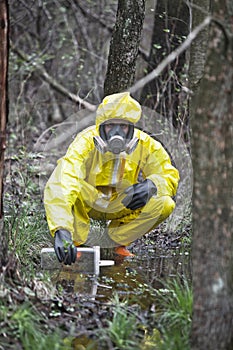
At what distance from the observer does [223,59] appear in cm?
Answer: 286

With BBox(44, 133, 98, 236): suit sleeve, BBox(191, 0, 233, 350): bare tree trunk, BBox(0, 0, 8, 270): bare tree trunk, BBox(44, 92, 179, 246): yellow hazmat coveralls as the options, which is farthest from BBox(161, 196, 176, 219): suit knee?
BBox(191, 0, 233, 350): bare tree trunk

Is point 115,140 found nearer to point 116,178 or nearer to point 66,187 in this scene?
point 116,178

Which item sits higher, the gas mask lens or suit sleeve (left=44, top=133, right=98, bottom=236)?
the gas mask lens

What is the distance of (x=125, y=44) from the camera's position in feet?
18.7

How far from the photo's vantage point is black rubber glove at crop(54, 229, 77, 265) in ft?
13.6

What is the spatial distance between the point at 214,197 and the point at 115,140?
210 centimetres

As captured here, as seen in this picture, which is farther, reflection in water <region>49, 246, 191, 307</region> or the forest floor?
reflection in water <region>49, 246, 191, 307</region>

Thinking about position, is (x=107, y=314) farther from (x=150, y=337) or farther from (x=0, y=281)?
(x=0, y=281)

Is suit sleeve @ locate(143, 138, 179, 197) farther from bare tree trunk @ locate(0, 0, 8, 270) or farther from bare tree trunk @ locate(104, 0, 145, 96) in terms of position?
bare tree trunk @ locate(0, 0, 8, 270)

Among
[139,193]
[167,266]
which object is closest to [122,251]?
[167,266]

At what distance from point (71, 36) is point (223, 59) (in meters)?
10.3

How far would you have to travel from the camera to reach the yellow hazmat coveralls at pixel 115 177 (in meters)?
4.92

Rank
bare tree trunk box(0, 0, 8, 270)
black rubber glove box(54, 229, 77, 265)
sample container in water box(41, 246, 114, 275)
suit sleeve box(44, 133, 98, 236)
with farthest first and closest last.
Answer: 1. sample container in water box(41, 246, 114, 275)
2. suit sleeve box(44, 133, 98, 236)
3. black rubber glove box(54, 229, 77, 265)
4. bare tree trunk box(0, 0, 8, 270)

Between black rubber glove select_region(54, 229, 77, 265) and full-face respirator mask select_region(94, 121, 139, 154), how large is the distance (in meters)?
0.96
